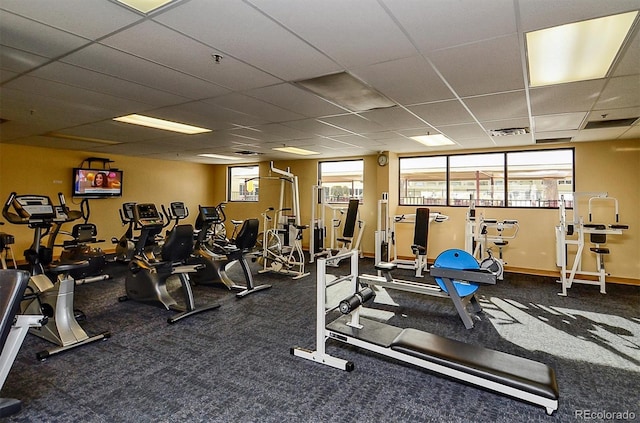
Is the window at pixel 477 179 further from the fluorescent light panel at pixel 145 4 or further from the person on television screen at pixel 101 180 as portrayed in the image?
the person on television screen at pixel 101 180

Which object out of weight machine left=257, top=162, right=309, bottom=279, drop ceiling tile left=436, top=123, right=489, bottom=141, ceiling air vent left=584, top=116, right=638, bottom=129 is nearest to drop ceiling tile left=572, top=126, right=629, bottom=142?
ceiling air vent left=584, top=116, right=638, bottom=129

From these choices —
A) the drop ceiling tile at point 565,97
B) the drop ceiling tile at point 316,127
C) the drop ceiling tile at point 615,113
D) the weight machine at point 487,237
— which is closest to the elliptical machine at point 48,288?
the drop ceiling tile at point 316,127

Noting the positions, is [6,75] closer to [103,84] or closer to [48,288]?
[103,84]

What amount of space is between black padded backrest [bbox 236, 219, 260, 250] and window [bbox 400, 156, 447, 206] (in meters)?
3.94

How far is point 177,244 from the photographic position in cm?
404

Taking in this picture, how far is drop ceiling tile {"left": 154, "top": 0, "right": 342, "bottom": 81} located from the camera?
193 centimetres

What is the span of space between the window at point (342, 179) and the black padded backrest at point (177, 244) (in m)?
4.58

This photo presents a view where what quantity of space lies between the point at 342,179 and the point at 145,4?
6.92 metres

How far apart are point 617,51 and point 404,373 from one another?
9.46ft

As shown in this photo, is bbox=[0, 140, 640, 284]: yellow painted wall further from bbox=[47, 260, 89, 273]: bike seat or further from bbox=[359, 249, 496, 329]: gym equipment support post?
bbox=[47, 260, 89, 273]: bike seat

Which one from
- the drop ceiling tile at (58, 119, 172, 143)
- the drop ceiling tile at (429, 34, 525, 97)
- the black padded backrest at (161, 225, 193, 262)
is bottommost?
the black padded backrest at (161, 225, 193, 262)

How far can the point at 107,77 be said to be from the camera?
117 inches

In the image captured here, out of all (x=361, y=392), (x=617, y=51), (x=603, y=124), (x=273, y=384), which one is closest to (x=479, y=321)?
(x=361, y=392)

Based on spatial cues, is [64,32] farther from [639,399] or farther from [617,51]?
[639,399]
